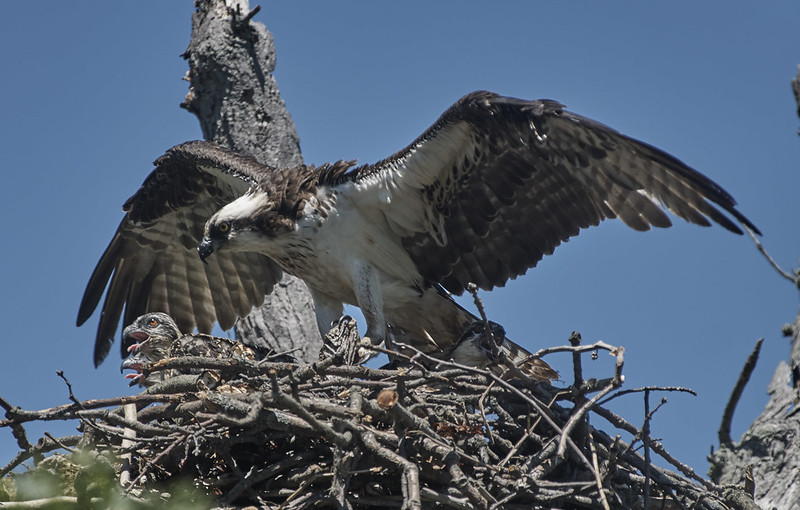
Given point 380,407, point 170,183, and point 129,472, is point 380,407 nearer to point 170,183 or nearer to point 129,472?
point 129,472

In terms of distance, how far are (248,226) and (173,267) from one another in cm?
202

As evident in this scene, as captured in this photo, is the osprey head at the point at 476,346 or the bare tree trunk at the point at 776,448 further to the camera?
the osprey head at the point at 476,346

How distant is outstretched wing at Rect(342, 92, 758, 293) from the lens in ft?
19.7

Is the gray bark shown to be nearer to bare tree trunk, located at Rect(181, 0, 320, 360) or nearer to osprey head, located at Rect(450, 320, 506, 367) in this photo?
osprey head, located at Rect(450, 320, 506, 367)

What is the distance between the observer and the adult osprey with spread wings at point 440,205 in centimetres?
614

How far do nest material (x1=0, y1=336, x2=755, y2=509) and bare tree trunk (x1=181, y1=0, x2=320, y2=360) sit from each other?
2.27 metres

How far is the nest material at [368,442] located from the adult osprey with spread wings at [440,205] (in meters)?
1.62

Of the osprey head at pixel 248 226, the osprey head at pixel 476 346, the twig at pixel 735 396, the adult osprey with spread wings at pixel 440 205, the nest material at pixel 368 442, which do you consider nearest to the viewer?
the nest material at pixel 368 442

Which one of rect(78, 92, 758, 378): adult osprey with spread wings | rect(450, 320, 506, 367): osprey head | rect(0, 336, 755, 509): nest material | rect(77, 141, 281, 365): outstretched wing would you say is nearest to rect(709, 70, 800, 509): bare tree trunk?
rect(0, 336, 755, 509): nest material

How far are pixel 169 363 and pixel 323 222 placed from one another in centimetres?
196

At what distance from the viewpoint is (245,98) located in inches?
298

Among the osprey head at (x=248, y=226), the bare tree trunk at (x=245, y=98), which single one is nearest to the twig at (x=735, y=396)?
the osprey head at (x=248, y=226)

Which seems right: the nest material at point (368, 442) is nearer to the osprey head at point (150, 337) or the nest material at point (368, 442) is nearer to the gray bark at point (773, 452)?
the gray bark at point (773, 452)

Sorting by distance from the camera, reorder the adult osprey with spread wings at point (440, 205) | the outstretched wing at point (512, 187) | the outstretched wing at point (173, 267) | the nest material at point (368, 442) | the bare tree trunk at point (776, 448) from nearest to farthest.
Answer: the nest material at point (368, 442) → the bare tree trunk at point (776, 448) → the outstretched wing at point (512, 187) → the adult osprey with spread wings at point (440, 205) → the outstretched wing at point (173, 267)
